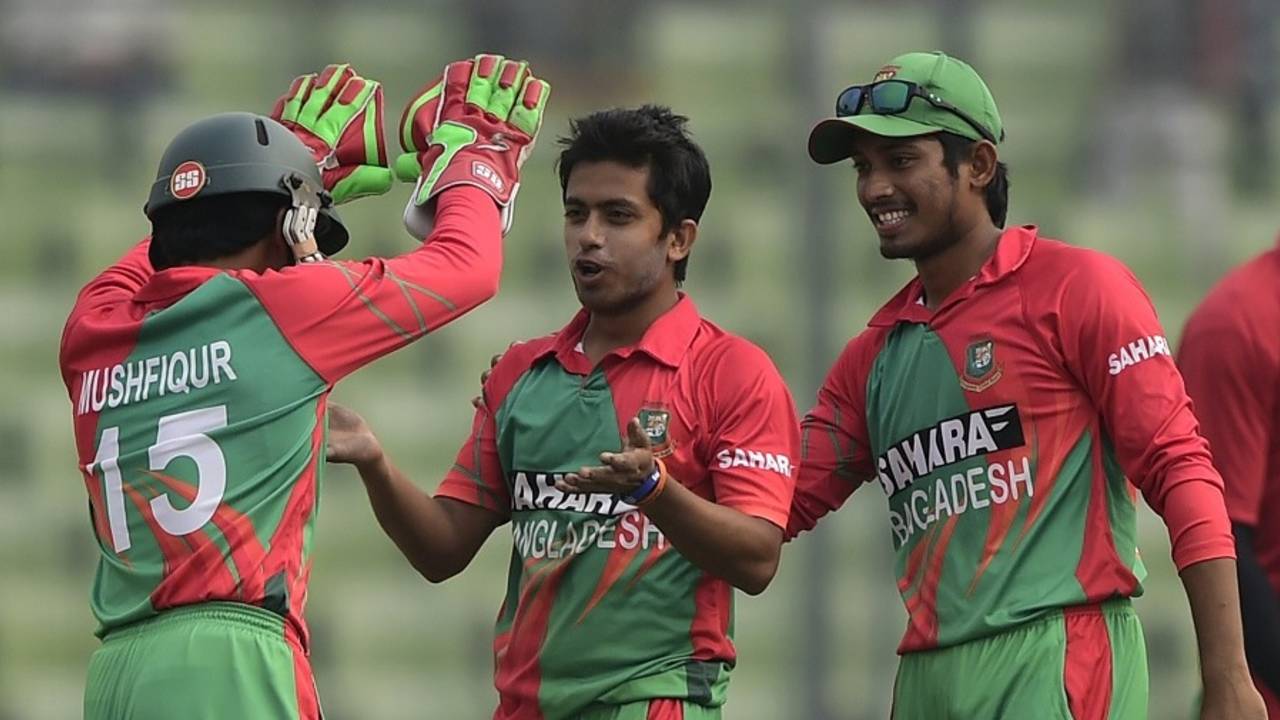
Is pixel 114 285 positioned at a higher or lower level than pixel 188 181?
lower

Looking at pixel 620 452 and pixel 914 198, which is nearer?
pixel 620 452

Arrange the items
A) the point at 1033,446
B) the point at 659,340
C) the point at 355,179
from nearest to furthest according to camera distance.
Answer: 1. the point at 1033,446
2. the point at 659,340
3. the point at 355,179

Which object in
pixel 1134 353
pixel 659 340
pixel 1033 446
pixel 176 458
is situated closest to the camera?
pixel 176 458

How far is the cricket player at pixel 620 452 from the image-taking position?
451cm

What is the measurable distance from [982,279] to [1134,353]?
15.1 inches

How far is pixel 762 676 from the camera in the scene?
26.7 feet

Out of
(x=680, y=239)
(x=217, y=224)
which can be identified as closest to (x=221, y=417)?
(x=217, y=224)

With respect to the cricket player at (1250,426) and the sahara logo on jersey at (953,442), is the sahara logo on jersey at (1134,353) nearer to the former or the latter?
the sahara logo on jersey at (953,442)

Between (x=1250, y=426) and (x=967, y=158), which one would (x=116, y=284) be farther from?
(x=1250, y=426)

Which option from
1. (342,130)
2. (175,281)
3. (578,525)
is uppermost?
(342,130)

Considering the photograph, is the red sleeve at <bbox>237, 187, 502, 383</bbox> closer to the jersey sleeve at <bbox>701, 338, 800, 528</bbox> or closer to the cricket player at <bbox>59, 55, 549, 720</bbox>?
the cricket player at <bbox>59, 55, 549, 720</bbox>

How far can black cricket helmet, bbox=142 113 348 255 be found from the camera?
14.0 feet

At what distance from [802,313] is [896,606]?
111 cm

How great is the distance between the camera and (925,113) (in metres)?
4.66
